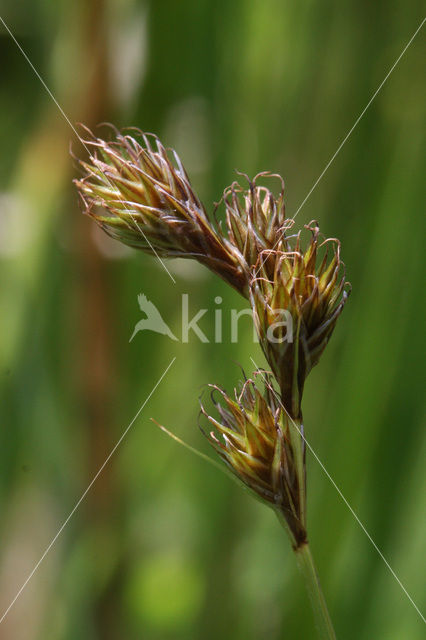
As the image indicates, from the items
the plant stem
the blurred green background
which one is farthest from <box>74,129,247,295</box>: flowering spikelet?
the blurred green background

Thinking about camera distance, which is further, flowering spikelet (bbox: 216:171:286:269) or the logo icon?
the logo icon

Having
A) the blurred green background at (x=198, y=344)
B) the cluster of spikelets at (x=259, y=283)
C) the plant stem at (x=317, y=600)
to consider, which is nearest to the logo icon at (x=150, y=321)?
the blurred green background at (x=198, y=344)

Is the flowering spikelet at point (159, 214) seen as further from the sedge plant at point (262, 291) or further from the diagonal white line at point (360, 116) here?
the diagonal white line at point (360, 116)

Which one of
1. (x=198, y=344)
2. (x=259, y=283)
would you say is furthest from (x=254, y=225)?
(x=198, y=344)

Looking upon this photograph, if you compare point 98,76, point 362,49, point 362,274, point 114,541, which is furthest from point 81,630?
point 362,49

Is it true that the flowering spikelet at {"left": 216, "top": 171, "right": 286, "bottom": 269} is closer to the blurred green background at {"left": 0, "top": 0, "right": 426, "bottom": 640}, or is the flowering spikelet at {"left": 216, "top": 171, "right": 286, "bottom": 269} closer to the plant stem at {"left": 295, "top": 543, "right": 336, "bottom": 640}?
the plant stem at {"left": 295, "top": 543, "right": 336, "bottom": 640}

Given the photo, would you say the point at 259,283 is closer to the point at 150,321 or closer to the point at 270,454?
the point at 270,454

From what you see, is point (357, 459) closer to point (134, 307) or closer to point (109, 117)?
point (134, 307)
